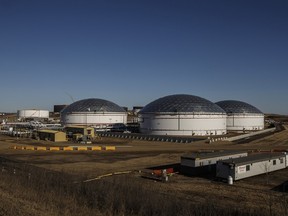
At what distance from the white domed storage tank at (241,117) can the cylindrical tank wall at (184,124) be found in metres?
18.2

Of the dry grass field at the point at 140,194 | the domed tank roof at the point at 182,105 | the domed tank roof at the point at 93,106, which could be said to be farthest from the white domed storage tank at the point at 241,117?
the dry grass field at the point at 140,194

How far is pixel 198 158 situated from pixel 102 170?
33.4 ft

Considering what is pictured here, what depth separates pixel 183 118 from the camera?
79812mm

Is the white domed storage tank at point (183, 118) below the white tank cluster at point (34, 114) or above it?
below

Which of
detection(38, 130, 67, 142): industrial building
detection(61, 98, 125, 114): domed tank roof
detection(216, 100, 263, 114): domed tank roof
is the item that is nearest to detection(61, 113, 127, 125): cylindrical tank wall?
detection(61, 98, 125, 114): domed tank roof

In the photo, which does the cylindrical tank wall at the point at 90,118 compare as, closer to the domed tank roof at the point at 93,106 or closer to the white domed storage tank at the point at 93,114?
the white domed storage tank at the point at 93,114

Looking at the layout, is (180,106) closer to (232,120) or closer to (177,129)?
(177,129)

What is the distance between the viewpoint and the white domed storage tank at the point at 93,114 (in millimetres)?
101188

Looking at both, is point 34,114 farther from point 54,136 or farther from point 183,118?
point 183,118

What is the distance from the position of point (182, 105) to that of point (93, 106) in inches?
1292

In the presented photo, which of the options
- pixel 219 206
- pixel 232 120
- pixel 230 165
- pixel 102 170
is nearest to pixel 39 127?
pixel 232 120

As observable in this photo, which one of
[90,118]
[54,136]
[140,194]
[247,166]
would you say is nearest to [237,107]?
[90,118]

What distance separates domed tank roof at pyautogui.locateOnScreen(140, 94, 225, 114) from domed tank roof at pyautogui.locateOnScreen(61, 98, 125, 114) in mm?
20593

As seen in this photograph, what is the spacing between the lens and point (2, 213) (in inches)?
625
